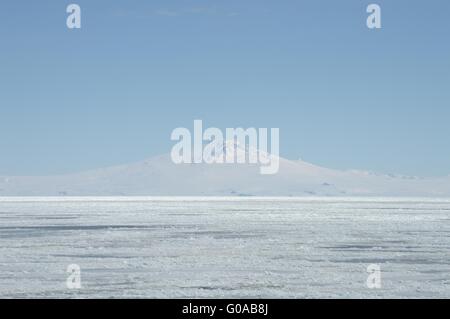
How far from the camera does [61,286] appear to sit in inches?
542

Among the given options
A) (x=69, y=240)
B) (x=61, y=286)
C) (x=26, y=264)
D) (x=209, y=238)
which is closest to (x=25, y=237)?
(x=69, y=240)

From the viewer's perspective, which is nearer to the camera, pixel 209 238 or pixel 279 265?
pixel 279 265

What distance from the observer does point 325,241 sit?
24547 mm
